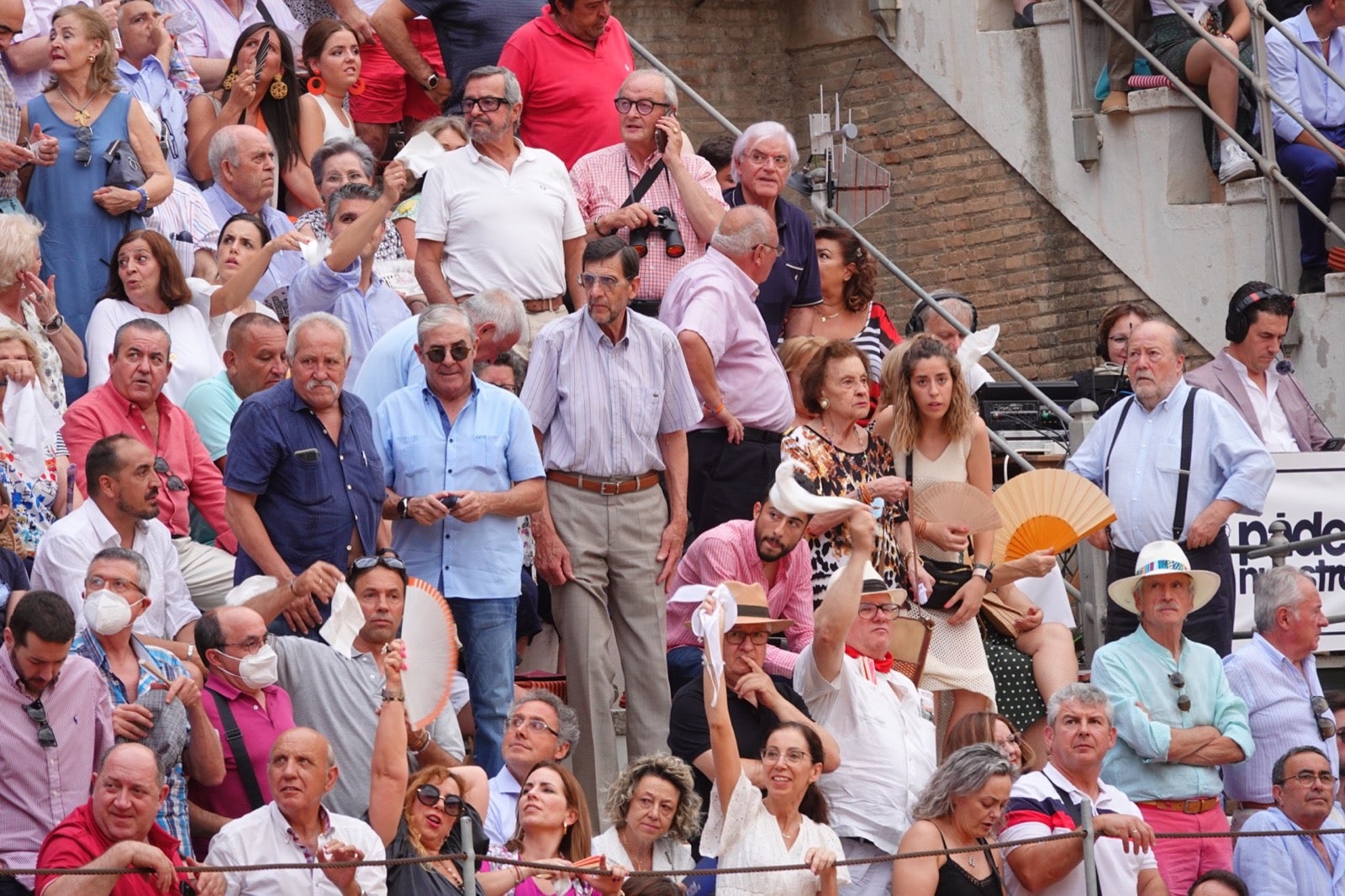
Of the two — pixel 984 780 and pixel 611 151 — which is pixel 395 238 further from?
pixel 984 780

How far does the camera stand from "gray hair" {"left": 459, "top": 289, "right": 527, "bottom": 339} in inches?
350

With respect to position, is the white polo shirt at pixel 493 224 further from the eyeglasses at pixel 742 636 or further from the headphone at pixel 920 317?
the eyeglasses at pixel 742 636

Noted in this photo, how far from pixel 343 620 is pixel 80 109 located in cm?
335

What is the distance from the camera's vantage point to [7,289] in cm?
853

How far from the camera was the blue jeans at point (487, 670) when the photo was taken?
8.14 m

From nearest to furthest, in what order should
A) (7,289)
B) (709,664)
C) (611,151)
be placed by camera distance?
(709,664)
(7,289)
(611,151)

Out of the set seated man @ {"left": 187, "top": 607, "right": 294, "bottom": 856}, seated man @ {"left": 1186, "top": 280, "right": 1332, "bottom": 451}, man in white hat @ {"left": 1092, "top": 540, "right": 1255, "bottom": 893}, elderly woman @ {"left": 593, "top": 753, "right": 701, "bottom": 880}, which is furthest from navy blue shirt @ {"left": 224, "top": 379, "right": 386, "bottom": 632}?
seated man @ {"left": 1186, "top": 280, "right": 1332, "bottom": 451}

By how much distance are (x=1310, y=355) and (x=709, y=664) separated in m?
6.00

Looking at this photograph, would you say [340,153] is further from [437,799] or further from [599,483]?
[437,799]

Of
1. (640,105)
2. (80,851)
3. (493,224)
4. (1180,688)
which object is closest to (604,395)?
(493,224)

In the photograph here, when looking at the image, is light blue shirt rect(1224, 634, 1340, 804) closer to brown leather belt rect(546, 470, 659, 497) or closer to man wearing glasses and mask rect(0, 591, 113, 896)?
brown leather belt rect(546, 470, 659, 497)

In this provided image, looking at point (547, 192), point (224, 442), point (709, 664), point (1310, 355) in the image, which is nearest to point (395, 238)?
point (547, 192)

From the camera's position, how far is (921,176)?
14883 millimetres

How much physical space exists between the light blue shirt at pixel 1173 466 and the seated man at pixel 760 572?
1593 mm
